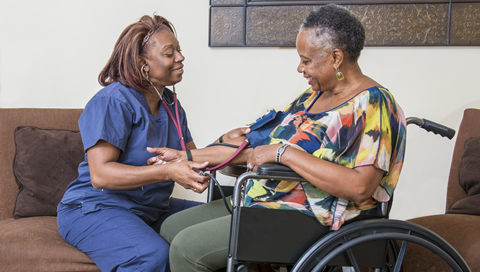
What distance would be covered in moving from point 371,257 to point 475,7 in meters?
1.59

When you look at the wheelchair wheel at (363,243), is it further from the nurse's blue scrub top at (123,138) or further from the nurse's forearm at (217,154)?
the nurse's blue scrub top at (123,138)

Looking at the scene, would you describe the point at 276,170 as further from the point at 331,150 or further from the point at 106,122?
the point at 106,122

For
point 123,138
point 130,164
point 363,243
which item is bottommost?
point 363,243

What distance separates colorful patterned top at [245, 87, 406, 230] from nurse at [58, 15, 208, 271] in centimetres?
26

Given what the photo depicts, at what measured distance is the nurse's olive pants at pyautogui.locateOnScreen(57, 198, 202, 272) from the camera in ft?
4.55

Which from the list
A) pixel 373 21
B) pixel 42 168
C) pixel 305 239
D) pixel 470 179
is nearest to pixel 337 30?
pixel 305 239

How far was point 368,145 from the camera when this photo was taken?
3.86ft

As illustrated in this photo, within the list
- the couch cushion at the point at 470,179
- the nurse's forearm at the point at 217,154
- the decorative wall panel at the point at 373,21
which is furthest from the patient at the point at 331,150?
the decorative wall panel at the point at 373,21

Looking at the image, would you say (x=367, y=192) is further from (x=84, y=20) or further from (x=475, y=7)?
(x=84, y=20)

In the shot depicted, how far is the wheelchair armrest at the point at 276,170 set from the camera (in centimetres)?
114

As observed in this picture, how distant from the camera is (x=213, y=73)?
7.98ft

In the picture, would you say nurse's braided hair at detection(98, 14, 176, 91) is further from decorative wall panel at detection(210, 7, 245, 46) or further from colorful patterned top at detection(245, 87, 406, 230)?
decorative wall panel at detection(210, 7, 245, 46)

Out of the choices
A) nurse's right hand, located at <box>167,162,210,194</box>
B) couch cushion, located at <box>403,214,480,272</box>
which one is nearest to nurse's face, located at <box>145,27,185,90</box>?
nurse's right hand, located at <box>167,162,210,194</box>

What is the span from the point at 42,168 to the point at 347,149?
136 centimetres
